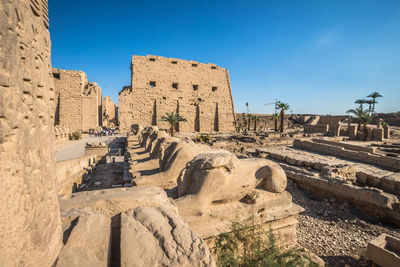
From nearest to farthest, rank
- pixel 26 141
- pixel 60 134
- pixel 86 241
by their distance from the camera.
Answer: pixel 26 141 → pixel 86 241 → pixel 60 134

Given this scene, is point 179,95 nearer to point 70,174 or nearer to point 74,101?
point 74,101

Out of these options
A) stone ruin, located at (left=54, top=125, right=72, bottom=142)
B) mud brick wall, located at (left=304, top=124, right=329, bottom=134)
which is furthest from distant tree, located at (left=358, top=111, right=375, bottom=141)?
stone ruin, located at (left=54, top=125, right=72, bottom=142)

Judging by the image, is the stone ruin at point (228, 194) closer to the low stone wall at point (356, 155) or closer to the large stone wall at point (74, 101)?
the low stone wall at point (356, 155)

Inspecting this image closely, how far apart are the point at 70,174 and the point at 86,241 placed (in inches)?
160

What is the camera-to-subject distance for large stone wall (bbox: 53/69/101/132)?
16.5m

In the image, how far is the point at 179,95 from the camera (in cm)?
1928

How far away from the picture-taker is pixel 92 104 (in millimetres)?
17250

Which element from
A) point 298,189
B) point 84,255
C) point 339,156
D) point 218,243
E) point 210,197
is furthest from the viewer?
point 339,156

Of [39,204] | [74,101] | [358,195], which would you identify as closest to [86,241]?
[39,204]

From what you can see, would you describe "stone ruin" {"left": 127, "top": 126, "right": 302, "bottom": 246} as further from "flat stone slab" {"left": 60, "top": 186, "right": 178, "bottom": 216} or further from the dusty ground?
the dusty ground

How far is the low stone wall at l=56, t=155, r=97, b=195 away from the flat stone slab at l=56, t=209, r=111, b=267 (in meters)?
2.80

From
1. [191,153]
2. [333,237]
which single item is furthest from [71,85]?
[333,237]

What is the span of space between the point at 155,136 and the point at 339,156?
892 centimetres

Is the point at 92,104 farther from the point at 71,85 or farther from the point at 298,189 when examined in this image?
the point at 298,189
